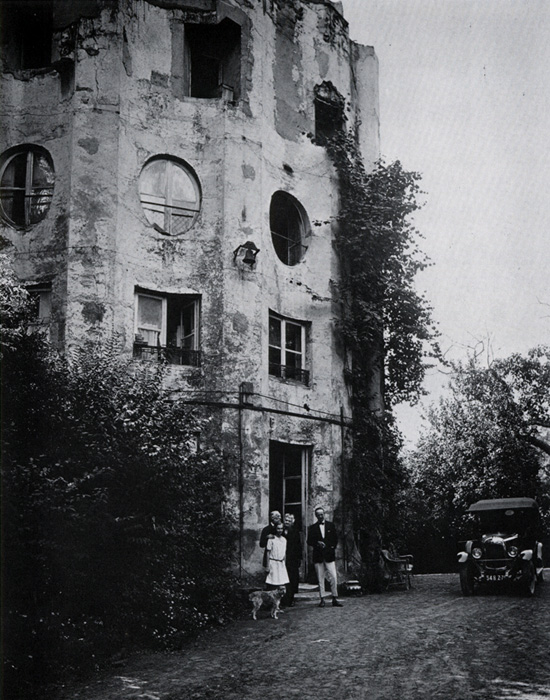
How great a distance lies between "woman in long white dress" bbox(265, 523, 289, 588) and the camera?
14672 millimetres

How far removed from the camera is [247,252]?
18.3 m

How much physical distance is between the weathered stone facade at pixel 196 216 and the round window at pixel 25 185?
36 mm

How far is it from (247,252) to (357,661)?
10.3 metres

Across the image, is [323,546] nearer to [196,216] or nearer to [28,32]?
[196,216]

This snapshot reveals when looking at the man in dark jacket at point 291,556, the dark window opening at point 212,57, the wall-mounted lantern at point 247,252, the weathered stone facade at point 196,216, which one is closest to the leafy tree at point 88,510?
the man in dark jacket at point 291,556

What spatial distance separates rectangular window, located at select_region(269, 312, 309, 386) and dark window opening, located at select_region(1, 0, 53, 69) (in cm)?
799

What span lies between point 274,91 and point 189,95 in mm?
2101

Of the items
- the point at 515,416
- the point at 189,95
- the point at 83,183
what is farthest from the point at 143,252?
the point at 515,416

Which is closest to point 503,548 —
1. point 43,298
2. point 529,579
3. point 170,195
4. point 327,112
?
point 529,579

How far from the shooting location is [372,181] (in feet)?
70.3

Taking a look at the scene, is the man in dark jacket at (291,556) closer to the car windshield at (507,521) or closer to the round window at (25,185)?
the car windshield at (507,521)

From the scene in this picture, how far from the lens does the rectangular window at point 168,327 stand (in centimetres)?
1777

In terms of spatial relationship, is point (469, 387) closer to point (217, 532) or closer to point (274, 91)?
point (274, 91)

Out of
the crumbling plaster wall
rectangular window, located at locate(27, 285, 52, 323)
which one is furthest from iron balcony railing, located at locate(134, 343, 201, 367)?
rectangular window, located at locate(27, 285, 52, 323)
